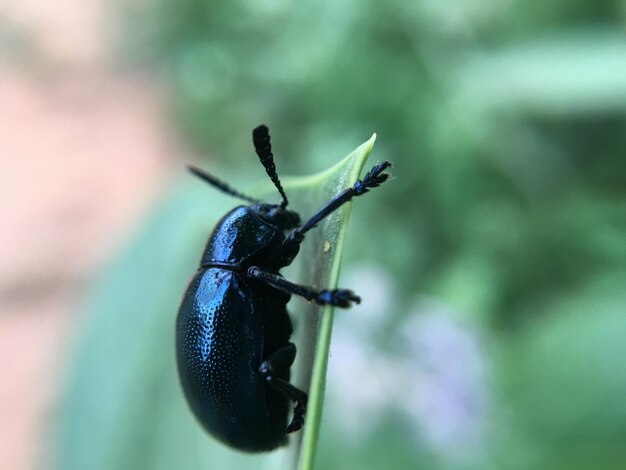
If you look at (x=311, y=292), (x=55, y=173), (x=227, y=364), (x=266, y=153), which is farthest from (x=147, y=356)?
(x=55, y=173)

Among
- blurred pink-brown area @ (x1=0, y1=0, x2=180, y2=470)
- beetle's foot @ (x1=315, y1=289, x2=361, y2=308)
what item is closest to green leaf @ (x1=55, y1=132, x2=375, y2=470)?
beetle's foot @ (x1=315, y1=289, x2=361, y2=308)

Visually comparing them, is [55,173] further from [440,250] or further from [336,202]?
[336,202]

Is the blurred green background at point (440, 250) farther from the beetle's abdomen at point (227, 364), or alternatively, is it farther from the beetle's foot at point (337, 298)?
A: the beetle's foot at point (337, 298)

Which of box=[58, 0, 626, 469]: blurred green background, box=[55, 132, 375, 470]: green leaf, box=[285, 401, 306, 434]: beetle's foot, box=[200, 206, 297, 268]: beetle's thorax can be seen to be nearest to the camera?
box=[285, 401, 306, 434]: beetle's foot

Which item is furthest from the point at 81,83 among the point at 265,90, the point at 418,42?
the point at 418,42

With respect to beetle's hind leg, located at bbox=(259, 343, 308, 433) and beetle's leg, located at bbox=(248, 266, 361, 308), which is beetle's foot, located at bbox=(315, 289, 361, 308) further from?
beetle's hind leg, located at bbox=(259, 343, 308, 433)

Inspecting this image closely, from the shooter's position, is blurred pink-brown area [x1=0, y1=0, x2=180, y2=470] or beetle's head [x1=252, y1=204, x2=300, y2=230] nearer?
beetle's head [x1=252, y1=204, x2=300, y2=230]

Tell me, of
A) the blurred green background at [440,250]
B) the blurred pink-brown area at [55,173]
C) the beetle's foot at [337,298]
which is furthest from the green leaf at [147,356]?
the blurred pink-brown area at [55,173]

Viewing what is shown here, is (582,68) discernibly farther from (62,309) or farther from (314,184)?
(62,309)
